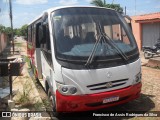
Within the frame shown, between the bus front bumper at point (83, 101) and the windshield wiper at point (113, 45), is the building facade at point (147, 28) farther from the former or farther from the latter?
the bus front bumper at point (83, 101)

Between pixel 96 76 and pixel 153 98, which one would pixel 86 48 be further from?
pixel 153 98

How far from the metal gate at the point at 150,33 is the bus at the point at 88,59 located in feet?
50.5

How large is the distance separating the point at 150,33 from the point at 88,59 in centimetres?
1738

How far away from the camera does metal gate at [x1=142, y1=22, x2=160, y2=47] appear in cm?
2073

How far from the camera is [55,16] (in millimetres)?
5773

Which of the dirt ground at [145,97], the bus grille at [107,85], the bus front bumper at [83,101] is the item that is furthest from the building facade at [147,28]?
the bus front bumper at [83,101]

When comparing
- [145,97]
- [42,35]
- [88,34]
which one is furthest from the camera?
[145,97]

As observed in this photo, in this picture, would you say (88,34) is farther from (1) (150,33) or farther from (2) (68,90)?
(1) (150,33)

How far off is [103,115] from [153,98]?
1803mm

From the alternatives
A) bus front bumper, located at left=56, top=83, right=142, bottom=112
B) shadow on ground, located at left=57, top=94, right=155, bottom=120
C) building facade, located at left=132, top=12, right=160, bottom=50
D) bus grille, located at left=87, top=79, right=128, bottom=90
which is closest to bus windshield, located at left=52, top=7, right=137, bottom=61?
bus grille, located at left=87, top=79, right=128, bottom=90

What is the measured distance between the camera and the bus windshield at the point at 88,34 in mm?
5359

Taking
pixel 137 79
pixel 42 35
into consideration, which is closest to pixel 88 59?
pixel 137 79

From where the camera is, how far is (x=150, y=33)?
2147cm

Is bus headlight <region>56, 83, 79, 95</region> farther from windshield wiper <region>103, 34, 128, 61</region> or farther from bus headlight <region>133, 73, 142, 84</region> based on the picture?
bus headlight <region>133, 73, 142, 84</region>
